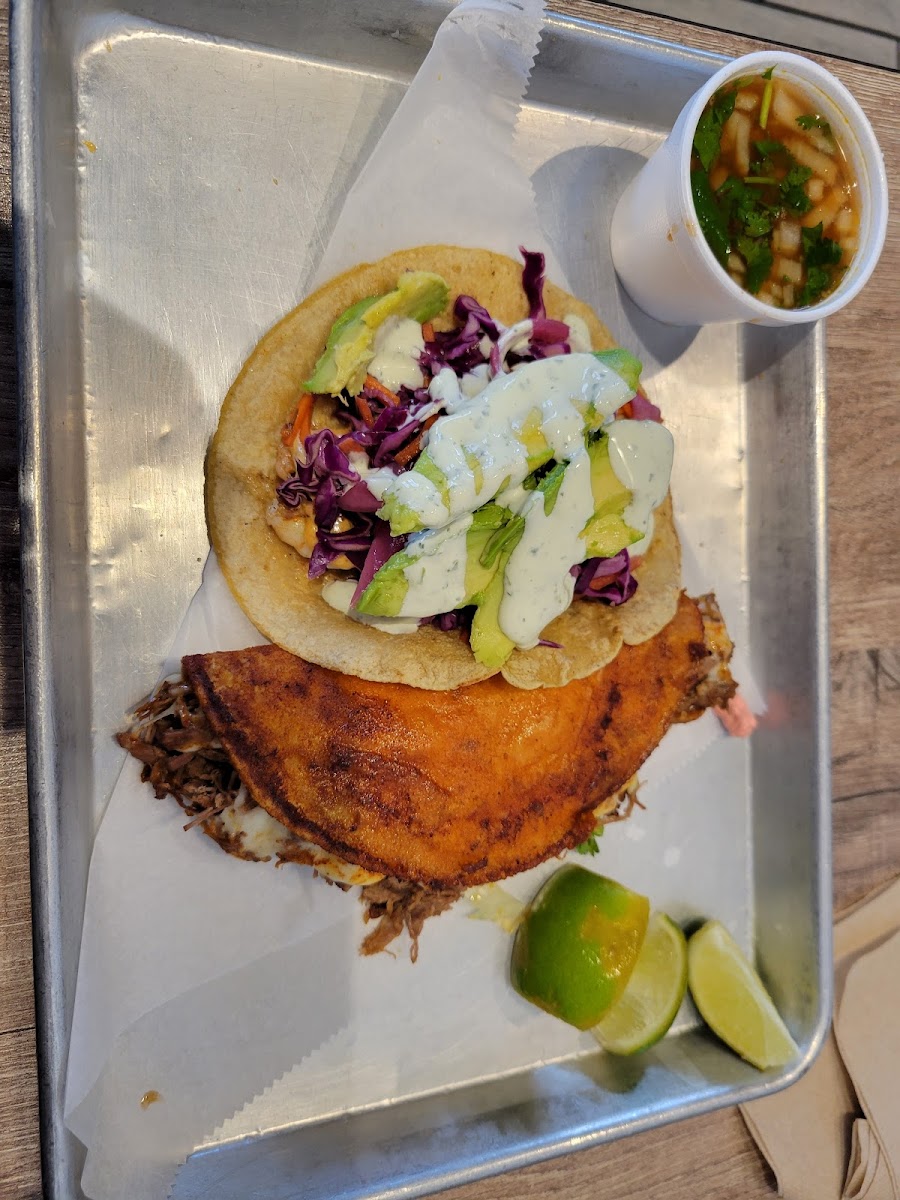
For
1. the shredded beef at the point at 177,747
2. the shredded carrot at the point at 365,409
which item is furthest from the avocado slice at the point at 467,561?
the shredded beef at the point at 177,747

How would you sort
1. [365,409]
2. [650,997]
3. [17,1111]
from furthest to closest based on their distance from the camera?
[650,997]
[17,1111]
[365,409]

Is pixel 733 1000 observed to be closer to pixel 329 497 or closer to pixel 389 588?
pixel 389 588

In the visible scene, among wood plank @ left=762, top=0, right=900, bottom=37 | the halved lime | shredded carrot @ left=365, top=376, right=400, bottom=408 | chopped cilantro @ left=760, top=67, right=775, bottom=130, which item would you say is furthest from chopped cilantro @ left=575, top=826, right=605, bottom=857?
wood plank @ left=762, top=0, right=900, bottom=37

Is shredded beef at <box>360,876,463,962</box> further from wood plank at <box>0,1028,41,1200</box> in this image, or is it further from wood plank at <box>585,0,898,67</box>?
wood plank at <box>585,0,898,67</box>

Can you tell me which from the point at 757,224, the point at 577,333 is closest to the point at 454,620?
the point at 577,333

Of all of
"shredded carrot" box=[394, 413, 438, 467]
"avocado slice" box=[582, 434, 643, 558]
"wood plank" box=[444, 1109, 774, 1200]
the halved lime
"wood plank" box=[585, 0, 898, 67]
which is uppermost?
"wood plank" box=[585, 0, 898, 67]

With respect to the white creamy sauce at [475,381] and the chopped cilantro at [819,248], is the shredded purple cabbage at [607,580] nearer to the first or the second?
the white creamy sauce at [475,381]

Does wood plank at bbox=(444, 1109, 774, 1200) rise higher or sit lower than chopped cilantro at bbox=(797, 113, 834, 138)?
lower
